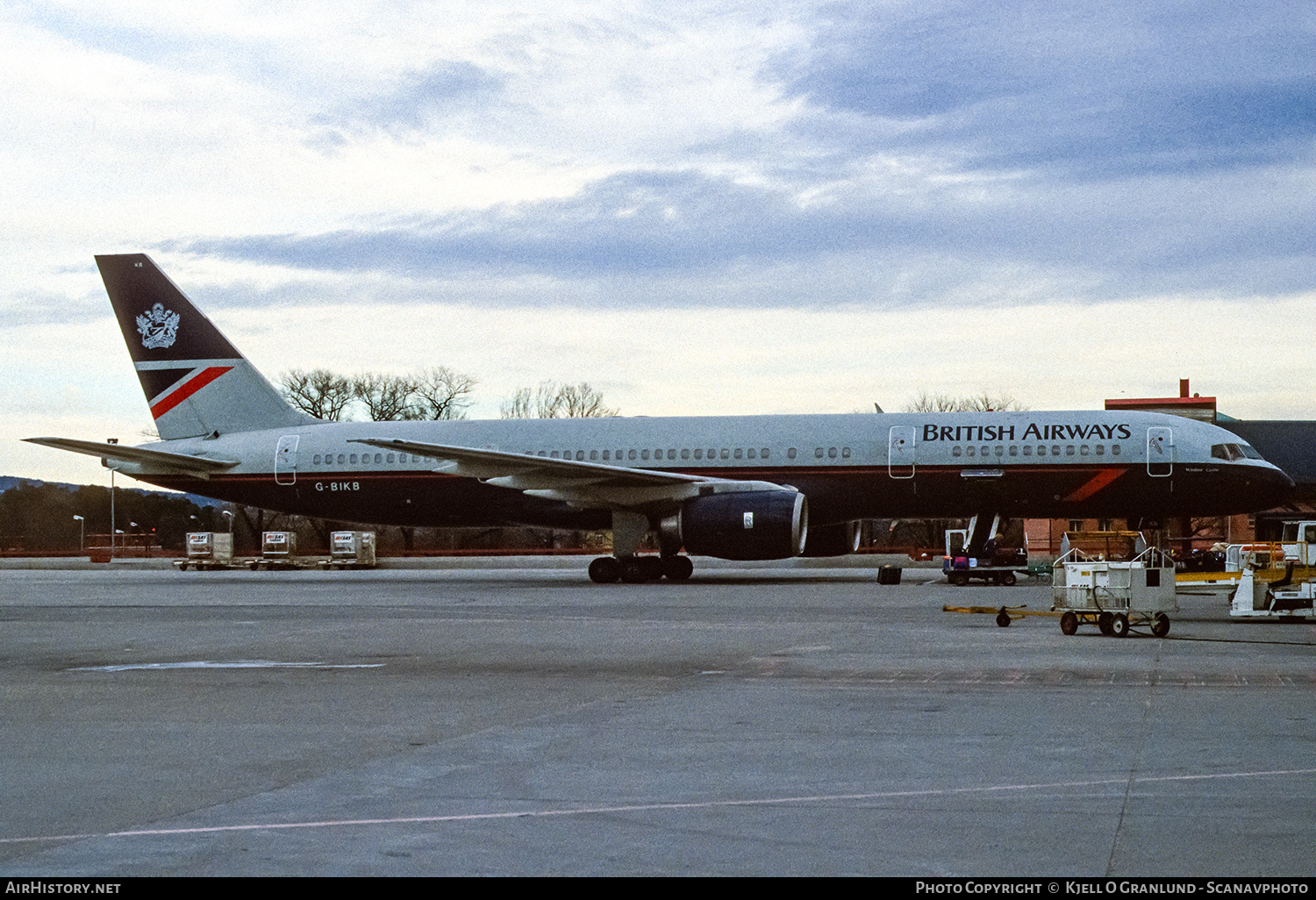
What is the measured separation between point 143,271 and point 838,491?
18889 mm

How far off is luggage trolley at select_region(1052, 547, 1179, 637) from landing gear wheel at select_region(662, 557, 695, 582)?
50.8 feet

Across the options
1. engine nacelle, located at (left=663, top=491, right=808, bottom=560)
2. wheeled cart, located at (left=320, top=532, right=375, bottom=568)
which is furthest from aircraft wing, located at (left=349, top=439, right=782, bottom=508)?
wheeled cart, located at (left=320, top=532, right=375, bottom=568)

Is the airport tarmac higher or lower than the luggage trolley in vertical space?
lower

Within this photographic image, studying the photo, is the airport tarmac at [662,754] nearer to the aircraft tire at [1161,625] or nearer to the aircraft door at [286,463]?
the aircraft tire at [1161,625]

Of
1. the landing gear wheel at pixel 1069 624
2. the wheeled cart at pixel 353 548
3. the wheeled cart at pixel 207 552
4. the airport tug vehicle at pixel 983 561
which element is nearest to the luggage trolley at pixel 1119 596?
the landing gear wheel at pixel 1069 624

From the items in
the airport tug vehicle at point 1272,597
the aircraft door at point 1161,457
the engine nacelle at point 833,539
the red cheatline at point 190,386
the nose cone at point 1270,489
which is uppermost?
the red cheatline at point 190,386

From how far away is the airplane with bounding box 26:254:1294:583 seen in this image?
28.4 meters

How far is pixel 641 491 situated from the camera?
2994 cm

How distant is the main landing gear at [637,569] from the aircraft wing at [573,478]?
153cm

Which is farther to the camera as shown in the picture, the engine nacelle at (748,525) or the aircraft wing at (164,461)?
the aircraft wing at (164,461)

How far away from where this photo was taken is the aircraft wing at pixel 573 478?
94.1ft

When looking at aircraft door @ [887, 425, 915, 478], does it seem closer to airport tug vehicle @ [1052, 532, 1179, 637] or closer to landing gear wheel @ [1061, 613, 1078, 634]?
airport tug vehicle @ [1052, 532, 1179, 637]

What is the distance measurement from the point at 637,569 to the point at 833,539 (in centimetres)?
465

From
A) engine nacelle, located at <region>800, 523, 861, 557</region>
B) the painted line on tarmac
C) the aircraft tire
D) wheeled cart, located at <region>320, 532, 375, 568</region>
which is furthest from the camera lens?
wheeled cart, located at <region>320, 532, 375, 568</region>
